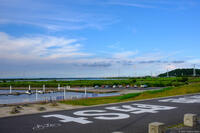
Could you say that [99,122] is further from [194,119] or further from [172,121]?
[194,119]

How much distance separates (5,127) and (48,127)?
3.10m

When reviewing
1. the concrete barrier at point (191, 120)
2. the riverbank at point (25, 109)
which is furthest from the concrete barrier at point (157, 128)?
the riverbank at point (25, 109)

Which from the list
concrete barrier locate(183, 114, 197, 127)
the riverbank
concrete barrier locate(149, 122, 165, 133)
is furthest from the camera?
the riverbank

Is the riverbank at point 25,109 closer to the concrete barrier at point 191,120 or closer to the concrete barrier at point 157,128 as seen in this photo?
the concrete barrier at point 157,128

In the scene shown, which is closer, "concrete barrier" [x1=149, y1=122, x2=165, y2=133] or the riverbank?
"concrete barrier" [x1=149, y1=122, x2=165, y2=133]

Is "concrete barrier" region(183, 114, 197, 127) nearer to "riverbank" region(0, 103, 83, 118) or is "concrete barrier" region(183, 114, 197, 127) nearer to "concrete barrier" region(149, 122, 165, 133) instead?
"concrete barrier" region(149, 122, 165, 133)

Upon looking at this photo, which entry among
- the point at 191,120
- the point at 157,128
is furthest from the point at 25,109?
the point at 191,120

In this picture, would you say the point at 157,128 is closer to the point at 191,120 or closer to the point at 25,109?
the point at 191,120

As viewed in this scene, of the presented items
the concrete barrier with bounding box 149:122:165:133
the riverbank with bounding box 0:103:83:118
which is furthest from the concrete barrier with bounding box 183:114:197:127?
the riverbank with bounding box 0:103:83:118

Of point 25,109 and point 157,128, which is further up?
point 157,128

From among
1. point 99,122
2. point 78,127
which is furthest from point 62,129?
point 99,122

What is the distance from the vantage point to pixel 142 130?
42.1 feet

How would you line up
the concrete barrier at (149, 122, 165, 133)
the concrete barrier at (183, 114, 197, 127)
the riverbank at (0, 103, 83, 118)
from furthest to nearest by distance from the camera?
the riverbank at (0, 103, 83, 118) → the concrete barrier at (183, 114, 197, 127) → the concrete barrier at (149, 122, 165, 133)

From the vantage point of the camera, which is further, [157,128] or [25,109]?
[25,109]
